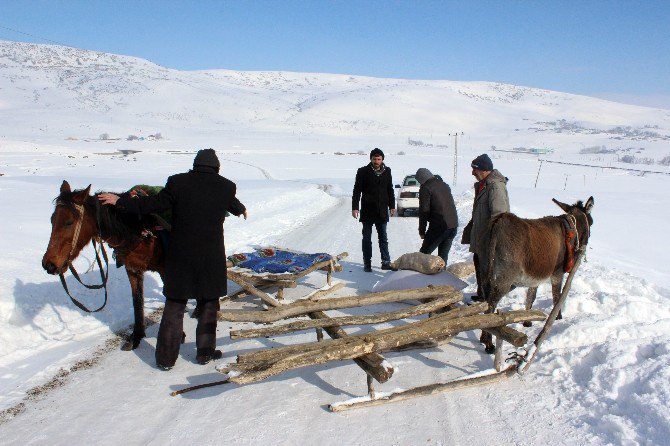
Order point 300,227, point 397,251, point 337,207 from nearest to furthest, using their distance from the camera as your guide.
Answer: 1. point 397,251
2. point 300,227
3. point 337,207

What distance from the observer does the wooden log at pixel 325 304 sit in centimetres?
450

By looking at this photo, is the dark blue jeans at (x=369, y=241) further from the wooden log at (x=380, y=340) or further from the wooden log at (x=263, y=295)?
the wooden log at (x=380, y=340)

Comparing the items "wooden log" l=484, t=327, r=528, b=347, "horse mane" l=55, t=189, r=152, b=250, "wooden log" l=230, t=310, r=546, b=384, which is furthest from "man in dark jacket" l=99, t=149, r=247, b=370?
"wooden log" l=484, t=327, r=528, b=347

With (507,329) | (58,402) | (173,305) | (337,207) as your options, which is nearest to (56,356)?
(58,402)

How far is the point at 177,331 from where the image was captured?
475 cm

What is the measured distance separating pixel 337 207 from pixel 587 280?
45.7 ft

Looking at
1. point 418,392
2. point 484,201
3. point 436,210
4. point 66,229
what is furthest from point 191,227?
point 436,210

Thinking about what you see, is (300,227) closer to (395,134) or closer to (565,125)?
(395,134)

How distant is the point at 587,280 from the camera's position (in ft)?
22.0

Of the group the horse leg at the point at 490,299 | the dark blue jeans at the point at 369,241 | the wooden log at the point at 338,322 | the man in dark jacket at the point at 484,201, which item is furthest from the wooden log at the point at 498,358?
the dark blue jeans at the point at 369,241

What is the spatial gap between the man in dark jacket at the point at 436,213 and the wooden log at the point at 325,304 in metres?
2.28

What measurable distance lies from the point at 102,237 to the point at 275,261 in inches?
108

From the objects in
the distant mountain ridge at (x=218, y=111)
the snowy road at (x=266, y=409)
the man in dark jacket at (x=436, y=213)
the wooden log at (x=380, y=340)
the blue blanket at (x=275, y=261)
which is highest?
the distant mountain ridge at (x=218, y=111)

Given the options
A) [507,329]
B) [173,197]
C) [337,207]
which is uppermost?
[173,197]
